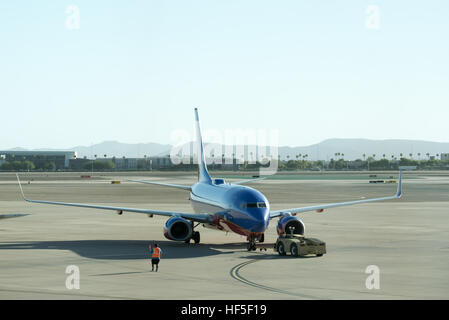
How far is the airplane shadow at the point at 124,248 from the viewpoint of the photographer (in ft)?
136

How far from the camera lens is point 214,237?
52.4 m

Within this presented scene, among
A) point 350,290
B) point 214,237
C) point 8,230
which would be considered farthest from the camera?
Answer: point 8,230

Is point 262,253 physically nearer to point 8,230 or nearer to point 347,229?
point 347,229

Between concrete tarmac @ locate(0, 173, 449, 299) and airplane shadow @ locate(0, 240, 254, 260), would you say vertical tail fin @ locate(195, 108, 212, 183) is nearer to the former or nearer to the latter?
concrete tarmac @ locate(0, 173, 449, 299)

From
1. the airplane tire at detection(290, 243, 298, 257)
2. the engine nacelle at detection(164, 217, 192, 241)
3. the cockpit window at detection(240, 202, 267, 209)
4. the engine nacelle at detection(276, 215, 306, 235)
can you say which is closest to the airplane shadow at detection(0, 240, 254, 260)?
the engine nacelle at detection(164, 217, 192, 241)

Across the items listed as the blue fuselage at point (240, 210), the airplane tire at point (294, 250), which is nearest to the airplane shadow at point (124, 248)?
the blue fuselage at point (240, 210)

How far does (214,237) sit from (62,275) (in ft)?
66.4

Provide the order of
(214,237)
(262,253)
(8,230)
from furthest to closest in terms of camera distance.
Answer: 1. (8,230)
2. (214,237)
3. (262,253)

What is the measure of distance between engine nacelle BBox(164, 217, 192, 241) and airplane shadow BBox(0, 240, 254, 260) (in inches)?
31.0

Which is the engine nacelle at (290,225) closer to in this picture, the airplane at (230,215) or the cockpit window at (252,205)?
the airplane at (230,215)
